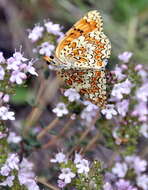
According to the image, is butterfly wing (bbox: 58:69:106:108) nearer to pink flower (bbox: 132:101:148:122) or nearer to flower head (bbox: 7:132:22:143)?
pink flower (bbox: 132:101:148:122)

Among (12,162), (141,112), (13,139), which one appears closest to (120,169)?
(141,112)

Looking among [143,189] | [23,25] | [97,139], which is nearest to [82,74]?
[97,139]

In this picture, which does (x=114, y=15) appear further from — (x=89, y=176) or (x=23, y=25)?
(x=89, y=176)

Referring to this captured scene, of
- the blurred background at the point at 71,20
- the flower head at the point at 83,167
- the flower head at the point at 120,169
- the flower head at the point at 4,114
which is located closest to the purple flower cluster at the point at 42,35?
the flower head at the point at 4,114

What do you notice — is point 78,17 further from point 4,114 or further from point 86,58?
point 4,114

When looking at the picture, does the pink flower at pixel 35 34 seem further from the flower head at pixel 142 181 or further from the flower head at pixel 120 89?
the flower head at pixel 142 181

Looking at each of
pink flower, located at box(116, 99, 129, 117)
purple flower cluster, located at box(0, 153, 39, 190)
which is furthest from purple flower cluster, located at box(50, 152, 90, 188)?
pink flower, located at box(116, 99, 129, 117)

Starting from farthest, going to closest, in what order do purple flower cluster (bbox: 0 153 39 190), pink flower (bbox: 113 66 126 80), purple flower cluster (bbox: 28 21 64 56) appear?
purple flower cluster (bbox: 28 21 64 56)
pink flower (bbox: 113 66 126 80)
purple flower cluster (bbox: 0 153 39 190)

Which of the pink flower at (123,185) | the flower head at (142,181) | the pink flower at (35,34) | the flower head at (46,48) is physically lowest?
the pink flower at (123,185)
